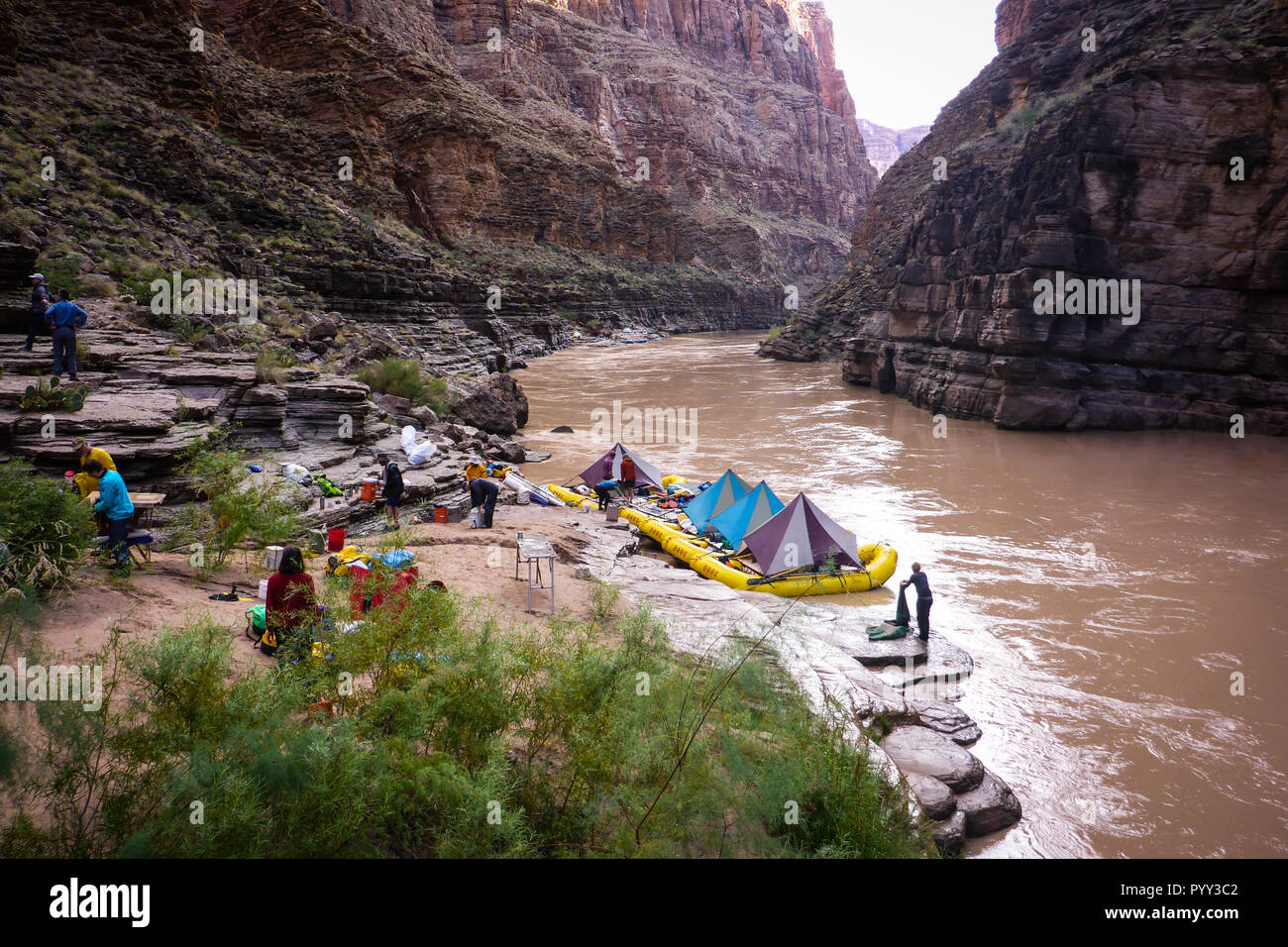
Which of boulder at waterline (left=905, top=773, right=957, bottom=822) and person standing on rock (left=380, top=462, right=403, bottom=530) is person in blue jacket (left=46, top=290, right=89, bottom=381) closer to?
person standing on rock (left=380, top=462, right=403, bottom=530)

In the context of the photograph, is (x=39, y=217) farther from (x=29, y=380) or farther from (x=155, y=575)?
(x=155, y=575)

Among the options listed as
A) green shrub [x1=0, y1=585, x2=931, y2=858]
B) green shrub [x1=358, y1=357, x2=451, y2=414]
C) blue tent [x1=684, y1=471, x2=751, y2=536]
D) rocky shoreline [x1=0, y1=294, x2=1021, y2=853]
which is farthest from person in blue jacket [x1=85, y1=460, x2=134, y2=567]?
green shrub [x1=358, y1=357, x2=451, y2=414]

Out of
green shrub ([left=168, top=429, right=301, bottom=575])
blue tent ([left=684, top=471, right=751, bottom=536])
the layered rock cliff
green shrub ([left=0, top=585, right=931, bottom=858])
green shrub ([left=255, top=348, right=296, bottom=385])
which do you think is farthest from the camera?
the layered rock cliff

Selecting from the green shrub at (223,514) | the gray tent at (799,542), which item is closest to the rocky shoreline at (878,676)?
the gray tent at (799,542)

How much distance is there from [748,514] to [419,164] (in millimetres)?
52643

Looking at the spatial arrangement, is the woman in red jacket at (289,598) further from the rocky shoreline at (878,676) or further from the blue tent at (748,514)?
the blue tent at (748,514)

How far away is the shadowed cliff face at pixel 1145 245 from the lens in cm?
2138

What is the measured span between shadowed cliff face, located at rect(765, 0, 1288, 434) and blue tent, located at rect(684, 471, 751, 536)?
15901 millimetres

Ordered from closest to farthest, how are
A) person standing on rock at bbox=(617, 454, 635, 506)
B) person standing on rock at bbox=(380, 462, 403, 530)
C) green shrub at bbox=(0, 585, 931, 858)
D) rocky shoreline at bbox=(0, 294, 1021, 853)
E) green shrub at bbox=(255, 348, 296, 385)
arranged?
green shrub at bbox=(0, 585, 931, 858) → rocky shoreline at bbox=(0, 294, 1021, 853) → person standing on rock at bbox=(380, 462, 403, 530) → green shrub at bbox=(255, 348, 296, 385) → person standing on rock at bbox=(617, 454, 635, 506)

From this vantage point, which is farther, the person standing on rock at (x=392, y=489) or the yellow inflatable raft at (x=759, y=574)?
the yellow inflatable raft at (x=759, y=574)

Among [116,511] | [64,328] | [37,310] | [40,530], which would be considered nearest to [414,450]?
[64,328]

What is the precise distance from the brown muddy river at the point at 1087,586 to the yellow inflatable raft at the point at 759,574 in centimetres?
48

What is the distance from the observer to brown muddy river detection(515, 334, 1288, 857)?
19.7ft

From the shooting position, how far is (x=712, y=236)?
94812 millimetres
